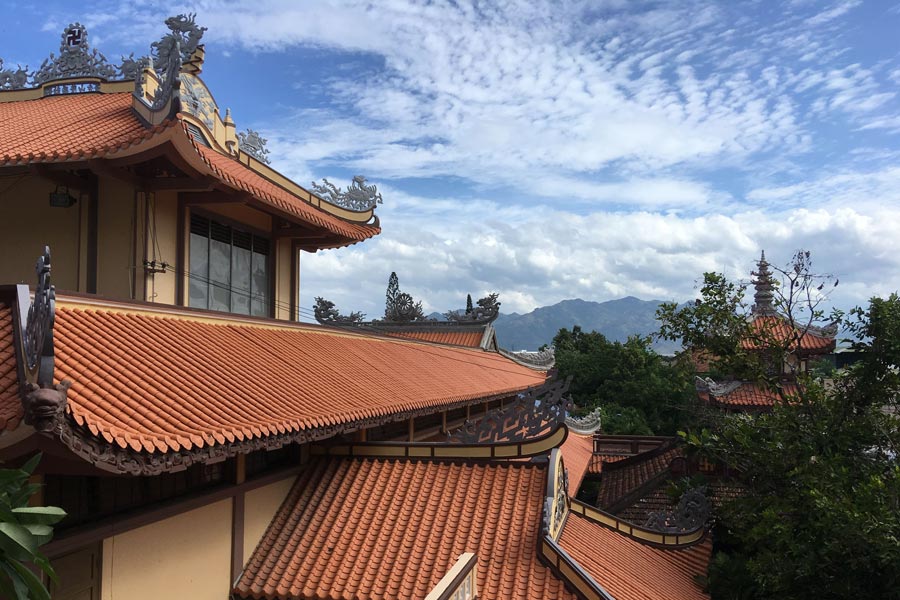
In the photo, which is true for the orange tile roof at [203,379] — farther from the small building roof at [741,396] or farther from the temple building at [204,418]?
the small building roof at [741,396]

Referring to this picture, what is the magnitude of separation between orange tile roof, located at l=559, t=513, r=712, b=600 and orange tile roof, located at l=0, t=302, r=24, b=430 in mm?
5351

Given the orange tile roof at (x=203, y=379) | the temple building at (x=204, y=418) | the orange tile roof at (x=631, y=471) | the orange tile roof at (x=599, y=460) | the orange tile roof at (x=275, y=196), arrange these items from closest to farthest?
the orange tile roof at (x=203, y=379)
the temple building at (x=204, y=418)
the orange tile roof at (x=275, y=196)
the orange tile roof at (x=631, y=471)
the orange tile roof at (x=599, y=460)

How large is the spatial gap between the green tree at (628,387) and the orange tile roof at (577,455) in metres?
9.05

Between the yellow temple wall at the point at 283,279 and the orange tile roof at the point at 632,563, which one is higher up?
the yellow temple wall at the point at 283,279

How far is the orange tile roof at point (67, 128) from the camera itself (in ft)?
21.2

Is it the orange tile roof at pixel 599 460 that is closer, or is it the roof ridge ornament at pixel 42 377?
the roof ridge ornament at pixel 42 377

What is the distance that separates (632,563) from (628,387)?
28093 mm

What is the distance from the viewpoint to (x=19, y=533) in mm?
2693

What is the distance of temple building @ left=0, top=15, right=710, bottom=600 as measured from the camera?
430 cm

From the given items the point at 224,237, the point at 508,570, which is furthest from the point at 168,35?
the point at 508,570

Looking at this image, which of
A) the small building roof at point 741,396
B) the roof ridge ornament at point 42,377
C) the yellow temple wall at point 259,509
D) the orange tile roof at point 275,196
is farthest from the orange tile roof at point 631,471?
the roof ridge ornament at point 42,377

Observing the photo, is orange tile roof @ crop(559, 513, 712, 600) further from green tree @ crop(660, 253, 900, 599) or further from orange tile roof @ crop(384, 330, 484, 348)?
orange tile roof @ crop(384, 330, 484, 348)

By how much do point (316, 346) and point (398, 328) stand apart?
1838 centimetres

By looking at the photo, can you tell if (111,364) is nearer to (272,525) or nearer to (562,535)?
(272,525)
